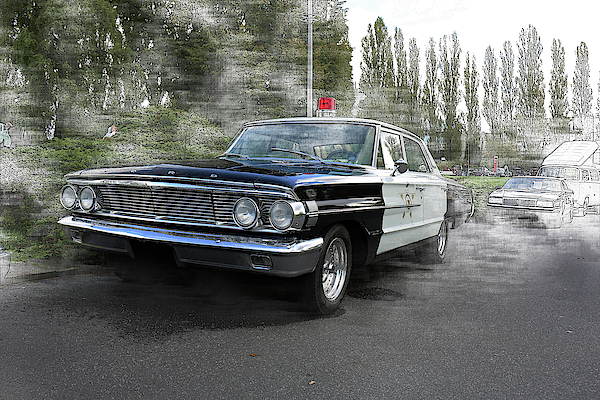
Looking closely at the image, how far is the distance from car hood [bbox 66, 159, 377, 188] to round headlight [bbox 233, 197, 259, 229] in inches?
5.9

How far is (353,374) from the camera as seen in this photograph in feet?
10.8

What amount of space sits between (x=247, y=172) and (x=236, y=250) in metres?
0.63

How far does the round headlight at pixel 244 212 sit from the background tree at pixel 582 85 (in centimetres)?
Answer: 3605

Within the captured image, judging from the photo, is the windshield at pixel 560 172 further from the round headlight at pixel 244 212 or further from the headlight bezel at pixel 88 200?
the headlight bezel at pixel 88 200

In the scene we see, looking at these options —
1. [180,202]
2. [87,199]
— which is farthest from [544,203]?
[87,199]

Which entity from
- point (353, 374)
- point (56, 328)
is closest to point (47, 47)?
point (56, 328)

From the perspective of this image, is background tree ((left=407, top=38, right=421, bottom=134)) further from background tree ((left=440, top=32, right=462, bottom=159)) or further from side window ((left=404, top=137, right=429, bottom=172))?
side window ((left=404, top=137, right=429, bottom=172))

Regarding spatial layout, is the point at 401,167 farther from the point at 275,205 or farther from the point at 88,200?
the point at 88,200

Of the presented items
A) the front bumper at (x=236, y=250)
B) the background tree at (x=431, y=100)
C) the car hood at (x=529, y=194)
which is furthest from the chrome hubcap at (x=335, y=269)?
the background tree at (x=431, y=100)

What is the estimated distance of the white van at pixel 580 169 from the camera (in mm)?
16844

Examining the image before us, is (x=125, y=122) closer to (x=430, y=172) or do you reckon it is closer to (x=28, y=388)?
A: (x=430, y=172)

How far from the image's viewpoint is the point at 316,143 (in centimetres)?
534

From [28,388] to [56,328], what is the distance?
3.43ft

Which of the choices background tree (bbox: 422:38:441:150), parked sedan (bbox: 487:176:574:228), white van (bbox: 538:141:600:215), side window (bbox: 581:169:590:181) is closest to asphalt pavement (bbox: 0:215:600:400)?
parked sedan (bbox: 487:176:574:228)
